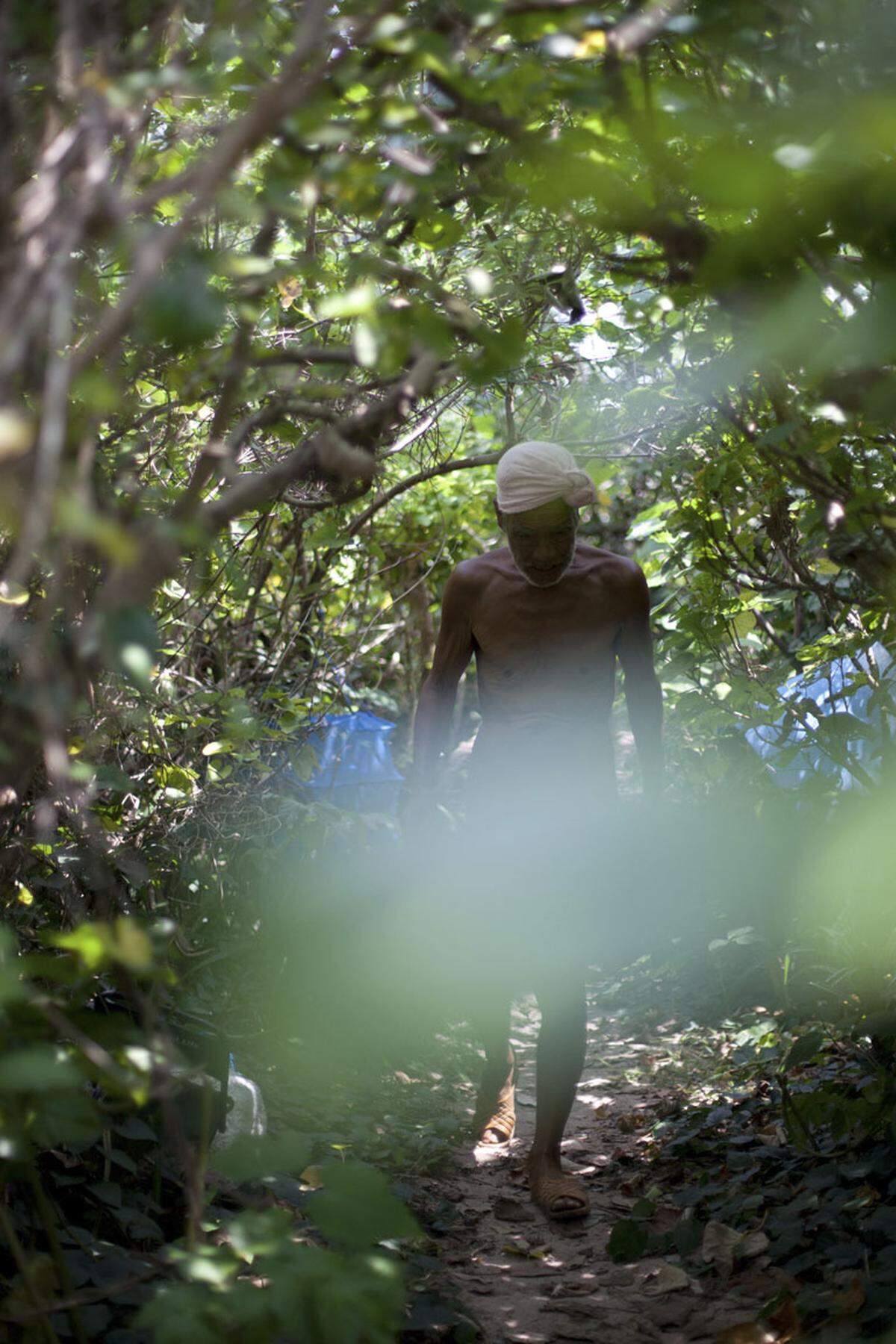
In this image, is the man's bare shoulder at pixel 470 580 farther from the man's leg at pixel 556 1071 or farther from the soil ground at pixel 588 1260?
the soil ground at pixel 588 1260

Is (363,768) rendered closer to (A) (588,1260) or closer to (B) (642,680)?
(B) (642,680)

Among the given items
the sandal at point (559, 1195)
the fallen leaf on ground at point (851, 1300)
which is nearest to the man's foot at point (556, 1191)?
the sandal at point (559, 1195)

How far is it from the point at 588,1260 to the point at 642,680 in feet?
5.31

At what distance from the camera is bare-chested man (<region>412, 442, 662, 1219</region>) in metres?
3.63

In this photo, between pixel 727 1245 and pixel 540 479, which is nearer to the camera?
pixel 727 1245

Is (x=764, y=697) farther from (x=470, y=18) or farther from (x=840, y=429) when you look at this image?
(x=470, y=18)

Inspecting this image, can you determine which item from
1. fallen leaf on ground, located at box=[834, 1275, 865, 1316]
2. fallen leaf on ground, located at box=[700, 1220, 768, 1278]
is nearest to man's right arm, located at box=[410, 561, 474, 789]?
fallen leaf on ground, located at box=[700, 1220, 768, 1278]

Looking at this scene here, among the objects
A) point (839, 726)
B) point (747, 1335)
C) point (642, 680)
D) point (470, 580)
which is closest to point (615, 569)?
point (642, 680)

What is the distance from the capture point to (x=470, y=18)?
4.88 ft

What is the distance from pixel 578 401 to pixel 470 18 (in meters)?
3.81

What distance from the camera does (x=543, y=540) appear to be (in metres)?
3.72

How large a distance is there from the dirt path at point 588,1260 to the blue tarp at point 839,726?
1204 mm

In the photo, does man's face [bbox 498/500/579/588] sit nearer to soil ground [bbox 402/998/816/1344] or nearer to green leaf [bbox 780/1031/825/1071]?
green leaf [bbox 780/1031/825/1071]

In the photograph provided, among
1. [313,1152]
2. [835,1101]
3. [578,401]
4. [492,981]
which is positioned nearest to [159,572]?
[835,1101]
